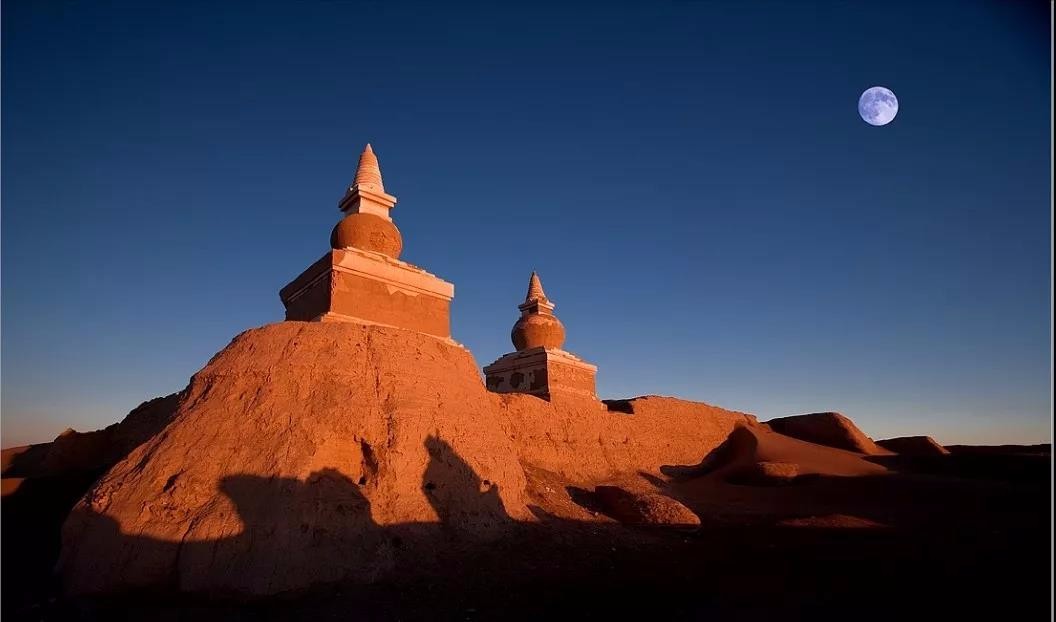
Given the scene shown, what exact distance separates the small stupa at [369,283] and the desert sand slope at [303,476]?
1428 mm

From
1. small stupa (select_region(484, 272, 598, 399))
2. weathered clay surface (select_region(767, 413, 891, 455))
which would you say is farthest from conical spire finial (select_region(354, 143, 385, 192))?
weathered clay surface (select_region(767, 413, 891, 455))

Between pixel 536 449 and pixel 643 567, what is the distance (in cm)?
482

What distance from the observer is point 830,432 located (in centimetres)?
1736

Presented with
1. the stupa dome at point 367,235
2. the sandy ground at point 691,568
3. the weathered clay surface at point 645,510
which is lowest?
the sandy ground at point 691,568

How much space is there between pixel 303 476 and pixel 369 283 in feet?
15.1

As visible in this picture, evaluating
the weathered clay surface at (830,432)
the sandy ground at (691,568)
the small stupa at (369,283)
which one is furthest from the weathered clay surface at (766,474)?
the small stupa at (369,283)

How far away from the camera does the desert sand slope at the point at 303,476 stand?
5500mm

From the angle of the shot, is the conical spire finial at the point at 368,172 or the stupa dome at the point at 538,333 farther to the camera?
the stupa dome at the point at 538,333

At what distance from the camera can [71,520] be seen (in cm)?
585

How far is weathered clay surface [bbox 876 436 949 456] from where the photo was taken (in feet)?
56.1

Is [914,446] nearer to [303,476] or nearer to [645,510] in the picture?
[645,510]

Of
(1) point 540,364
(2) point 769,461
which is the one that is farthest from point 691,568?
(1) point 540,364

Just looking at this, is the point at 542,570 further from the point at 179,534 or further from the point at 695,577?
the point at 179,534

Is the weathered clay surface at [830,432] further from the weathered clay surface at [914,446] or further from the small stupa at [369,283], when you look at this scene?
the small stupa at [369,283]
